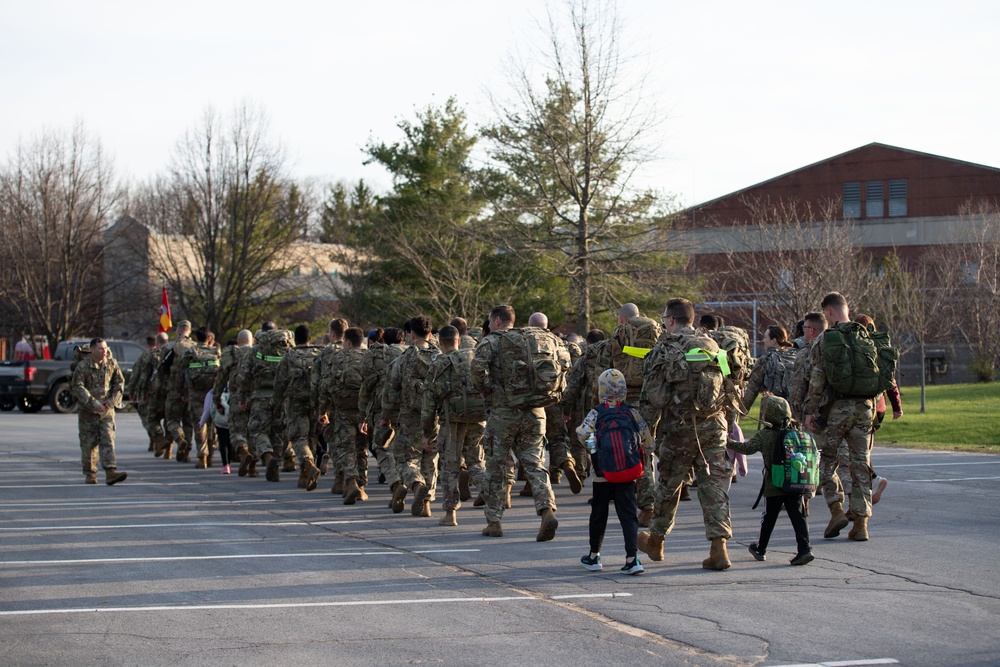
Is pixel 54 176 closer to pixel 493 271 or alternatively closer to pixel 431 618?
pixel 493 271

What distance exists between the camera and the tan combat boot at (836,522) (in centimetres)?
1018

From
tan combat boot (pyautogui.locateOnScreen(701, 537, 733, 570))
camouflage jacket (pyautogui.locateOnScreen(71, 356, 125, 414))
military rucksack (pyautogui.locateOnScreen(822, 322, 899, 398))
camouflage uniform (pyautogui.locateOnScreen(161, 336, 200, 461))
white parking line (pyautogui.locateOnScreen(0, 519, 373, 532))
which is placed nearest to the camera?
tan combat boot (pyautogui.locateOnScreen(701, 537, 733, 570))

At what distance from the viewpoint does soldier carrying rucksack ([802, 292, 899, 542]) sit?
1007 cm

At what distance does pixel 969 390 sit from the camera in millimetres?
32406

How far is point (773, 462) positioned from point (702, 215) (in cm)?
2881

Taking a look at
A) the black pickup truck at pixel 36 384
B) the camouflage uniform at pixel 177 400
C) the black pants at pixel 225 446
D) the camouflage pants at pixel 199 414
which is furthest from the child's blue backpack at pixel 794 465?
the black pickup truck at pixel 36 384

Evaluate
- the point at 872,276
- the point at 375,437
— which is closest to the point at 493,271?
the point at 872,276

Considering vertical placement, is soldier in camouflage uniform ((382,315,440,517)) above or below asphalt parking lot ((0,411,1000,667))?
above

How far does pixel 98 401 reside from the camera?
47.3 ft

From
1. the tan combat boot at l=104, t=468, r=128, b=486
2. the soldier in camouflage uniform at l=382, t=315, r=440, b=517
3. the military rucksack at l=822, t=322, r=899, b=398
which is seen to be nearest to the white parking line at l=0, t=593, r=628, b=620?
the military rucksack at l=822, t=322, r=899, b=398

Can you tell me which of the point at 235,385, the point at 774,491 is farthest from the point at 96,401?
the point at 774,491

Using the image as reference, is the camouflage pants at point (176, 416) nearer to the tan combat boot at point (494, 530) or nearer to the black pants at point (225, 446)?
the black pants at point (225, 446)

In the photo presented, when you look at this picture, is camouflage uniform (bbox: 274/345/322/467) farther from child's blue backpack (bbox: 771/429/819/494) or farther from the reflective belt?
child's blue backpack (bbox: 771/429/819/494)

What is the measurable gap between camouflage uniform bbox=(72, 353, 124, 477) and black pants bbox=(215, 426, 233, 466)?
2278 millimetres
